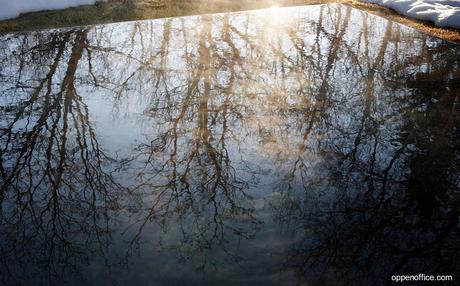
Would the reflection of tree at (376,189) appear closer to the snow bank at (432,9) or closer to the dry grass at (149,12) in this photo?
the snow bank at (432,9)

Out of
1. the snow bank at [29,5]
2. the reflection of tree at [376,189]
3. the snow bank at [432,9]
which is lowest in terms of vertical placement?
the reflection of tree at [376,189]

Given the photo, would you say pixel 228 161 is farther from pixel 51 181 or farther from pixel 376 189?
pixel 51 181

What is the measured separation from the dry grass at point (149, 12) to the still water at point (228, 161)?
5.25ft

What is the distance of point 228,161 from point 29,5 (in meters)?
9.96

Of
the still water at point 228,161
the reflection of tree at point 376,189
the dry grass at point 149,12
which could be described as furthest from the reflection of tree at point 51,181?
the dry grass at point 149,12

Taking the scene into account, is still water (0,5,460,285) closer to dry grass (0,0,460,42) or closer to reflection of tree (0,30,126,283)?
reflection of tree (0,30,126,283)

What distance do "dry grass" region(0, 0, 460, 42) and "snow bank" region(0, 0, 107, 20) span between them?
267mm

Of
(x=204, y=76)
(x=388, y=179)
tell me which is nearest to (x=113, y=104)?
(x=204, y=76)

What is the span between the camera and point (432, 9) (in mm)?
11805

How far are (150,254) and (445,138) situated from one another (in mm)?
A: 4236

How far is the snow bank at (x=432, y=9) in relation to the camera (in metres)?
10.8

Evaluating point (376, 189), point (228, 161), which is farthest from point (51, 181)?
point (376, 189)

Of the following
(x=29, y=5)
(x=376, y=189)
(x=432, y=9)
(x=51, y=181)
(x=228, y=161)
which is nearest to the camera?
(x=376, y=189)

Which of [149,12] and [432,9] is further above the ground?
[149,12]
